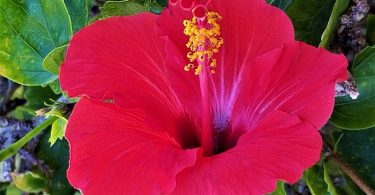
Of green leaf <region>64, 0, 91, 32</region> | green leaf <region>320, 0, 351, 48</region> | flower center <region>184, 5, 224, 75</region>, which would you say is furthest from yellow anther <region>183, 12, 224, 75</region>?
green leaf <region>64, 0, 91, 32</region>

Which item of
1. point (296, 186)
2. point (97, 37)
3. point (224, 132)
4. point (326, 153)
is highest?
point (97, 37)

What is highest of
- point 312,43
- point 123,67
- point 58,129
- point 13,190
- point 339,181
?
point 123,67

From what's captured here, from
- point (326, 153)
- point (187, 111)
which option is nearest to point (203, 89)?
point (187, 111)

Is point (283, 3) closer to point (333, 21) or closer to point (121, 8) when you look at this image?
point (333, 21)

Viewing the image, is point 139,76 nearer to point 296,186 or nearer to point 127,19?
point 127,19

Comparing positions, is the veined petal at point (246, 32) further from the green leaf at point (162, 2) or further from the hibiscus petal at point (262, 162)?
the green leaf at point (162, 2)

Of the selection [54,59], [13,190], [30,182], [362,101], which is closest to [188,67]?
[54,59]
